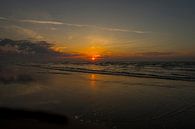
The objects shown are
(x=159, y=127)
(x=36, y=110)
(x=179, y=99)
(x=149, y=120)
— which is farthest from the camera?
(x=179, y=99)

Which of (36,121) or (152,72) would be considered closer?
(36,121)

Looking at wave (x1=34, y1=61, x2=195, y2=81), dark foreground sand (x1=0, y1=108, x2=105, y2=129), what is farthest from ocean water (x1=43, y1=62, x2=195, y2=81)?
dark foreground sand (x1=0, y1=108, x2=105, y2=129)

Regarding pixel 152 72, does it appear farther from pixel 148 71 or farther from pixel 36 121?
pixel 36 121

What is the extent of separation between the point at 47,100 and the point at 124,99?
12.3 ft

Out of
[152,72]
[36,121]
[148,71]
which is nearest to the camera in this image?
[36,121]

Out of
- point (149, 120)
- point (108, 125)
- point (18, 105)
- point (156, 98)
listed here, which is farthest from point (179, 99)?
point (18, 105)

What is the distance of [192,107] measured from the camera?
10.1m

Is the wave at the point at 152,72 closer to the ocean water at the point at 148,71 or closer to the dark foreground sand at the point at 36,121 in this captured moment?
the ocean water at the point at 148,71

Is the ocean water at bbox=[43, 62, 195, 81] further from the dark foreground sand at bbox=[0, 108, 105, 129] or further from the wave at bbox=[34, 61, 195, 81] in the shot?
the dark foreground sand at bbox=[0, 108, 105, 129]

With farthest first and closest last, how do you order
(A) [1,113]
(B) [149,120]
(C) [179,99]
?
(C) [179,99]
(A) [1,113]
(B) [149,120]

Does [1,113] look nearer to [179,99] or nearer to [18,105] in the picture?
[18,105]

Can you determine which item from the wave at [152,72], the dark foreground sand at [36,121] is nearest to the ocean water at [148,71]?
the wave at [152,72]

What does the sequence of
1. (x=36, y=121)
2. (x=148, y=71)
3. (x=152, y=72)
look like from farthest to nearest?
(x=148, y=71)
(x=152, y=72)
(x=36, y=121)

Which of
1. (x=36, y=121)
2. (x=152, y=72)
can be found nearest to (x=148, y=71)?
(x=152, y=72)
